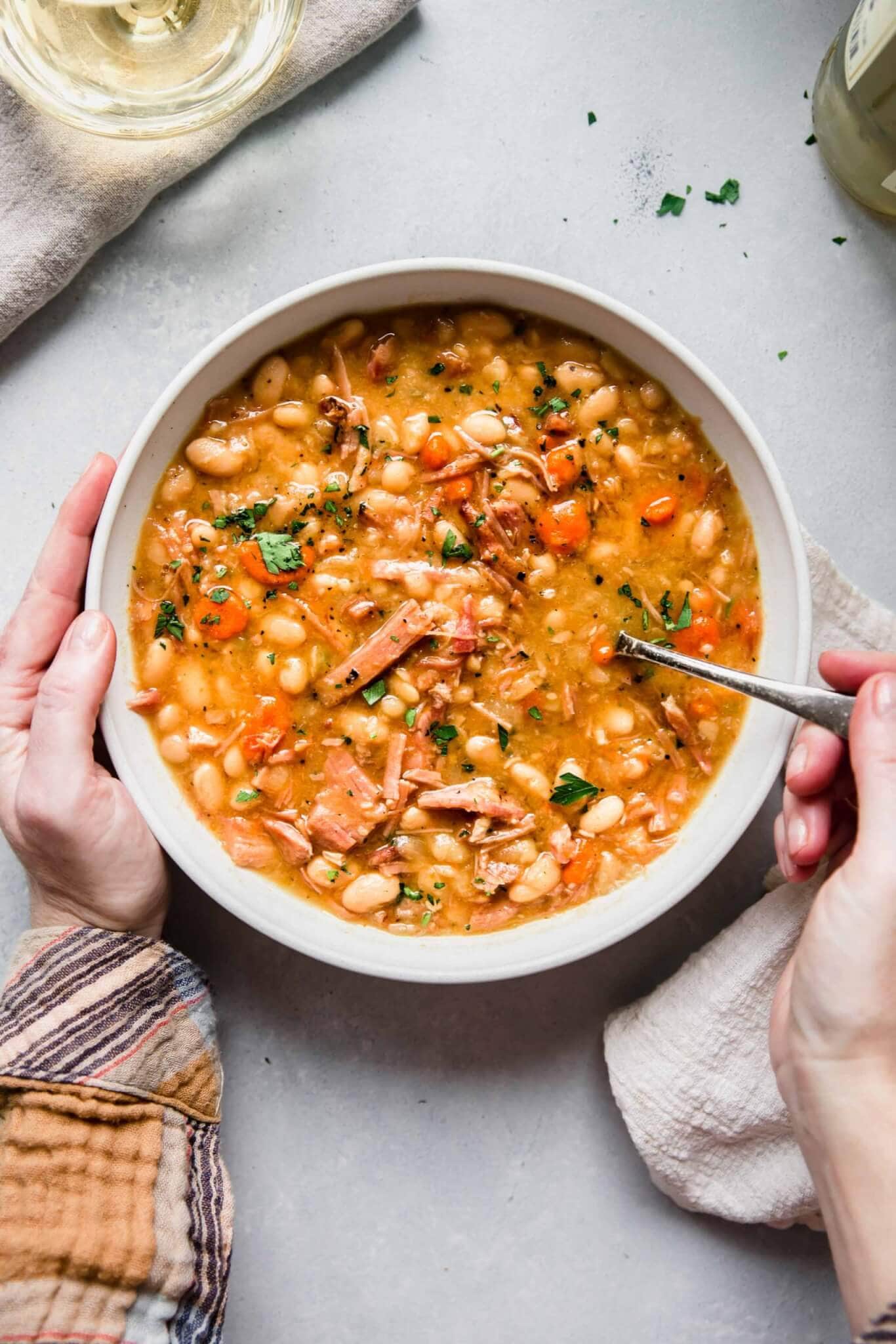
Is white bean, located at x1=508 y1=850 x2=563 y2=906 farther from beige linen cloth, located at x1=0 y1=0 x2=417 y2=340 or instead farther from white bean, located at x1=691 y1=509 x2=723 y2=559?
beige linen cloth, located at x1=0 y1=0 x2=417 y2=340

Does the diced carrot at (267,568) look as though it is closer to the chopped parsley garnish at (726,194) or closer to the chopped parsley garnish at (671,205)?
the chopped parsley garnish at (671,205)

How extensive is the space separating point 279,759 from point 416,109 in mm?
2044

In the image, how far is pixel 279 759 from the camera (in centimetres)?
305

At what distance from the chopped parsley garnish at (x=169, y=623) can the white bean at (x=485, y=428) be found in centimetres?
96

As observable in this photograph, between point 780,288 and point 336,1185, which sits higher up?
point 780,288

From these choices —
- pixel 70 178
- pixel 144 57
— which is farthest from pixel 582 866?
pixel 144 57

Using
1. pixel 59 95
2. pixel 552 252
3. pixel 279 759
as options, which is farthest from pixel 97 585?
pixel 552 252

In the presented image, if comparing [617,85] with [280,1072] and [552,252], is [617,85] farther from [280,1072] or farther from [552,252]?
[280,1072]

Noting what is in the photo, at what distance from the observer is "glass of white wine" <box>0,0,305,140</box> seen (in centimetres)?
320

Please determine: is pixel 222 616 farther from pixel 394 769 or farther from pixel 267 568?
pixel 394 769

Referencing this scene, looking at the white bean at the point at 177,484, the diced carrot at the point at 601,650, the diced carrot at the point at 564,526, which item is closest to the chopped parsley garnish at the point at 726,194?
the diced carrot at the point at 564,526

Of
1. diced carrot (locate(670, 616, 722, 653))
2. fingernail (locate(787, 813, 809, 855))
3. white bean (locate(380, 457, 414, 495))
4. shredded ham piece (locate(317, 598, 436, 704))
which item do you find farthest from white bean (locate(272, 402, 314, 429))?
fingernail (locate(787, 813, 809, 855))

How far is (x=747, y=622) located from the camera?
122 inches

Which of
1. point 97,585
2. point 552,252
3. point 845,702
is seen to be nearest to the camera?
point 845,702
